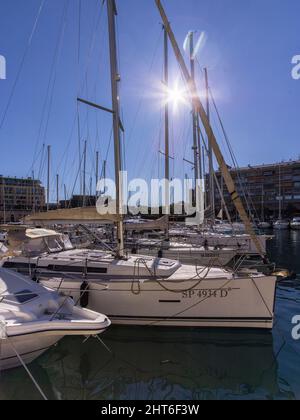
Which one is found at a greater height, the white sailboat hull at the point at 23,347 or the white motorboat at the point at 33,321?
the white motorboat at the point at 33,321

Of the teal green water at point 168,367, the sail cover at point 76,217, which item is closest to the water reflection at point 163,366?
the teal green water at point 168,367

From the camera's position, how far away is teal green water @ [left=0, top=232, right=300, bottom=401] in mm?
6172

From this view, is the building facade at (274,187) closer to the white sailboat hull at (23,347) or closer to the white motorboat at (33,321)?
the white motorboat at (33,321)

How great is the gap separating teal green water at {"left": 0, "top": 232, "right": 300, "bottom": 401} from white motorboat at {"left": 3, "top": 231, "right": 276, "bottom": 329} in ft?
1.24

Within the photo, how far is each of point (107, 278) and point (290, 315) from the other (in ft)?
20.0

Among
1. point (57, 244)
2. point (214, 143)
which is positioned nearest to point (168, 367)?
point (214, 143)

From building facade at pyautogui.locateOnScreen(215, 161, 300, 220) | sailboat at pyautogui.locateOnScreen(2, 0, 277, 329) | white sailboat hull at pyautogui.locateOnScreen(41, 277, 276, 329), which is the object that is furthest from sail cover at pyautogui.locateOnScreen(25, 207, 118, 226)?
building facade at pyautogui.locateOnScreen(215, 161, 300, 220)

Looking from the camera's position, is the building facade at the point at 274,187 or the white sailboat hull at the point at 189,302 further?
the building facade at the point at 274,187

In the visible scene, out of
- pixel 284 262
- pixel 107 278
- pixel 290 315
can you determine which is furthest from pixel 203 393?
pixel 284 262

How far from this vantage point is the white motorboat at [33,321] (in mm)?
5891

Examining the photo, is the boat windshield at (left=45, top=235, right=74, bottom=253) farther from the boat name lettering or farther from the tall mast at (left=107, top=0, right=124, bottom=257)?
the boat name lettering

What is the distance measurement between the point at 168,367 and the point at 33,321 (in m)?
3.22

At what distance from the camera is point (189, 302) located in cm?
891

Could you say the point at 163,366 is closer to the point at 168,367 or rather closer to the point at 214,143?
the point at 168,367
